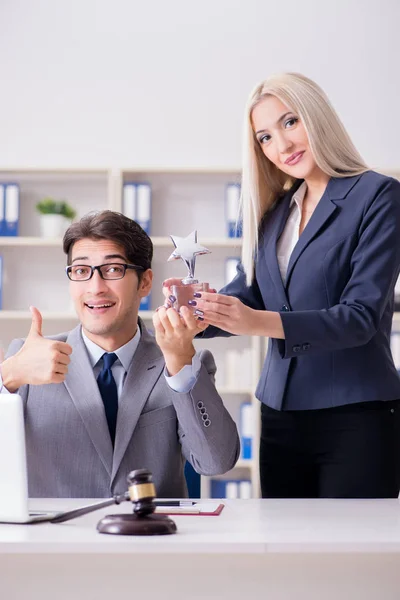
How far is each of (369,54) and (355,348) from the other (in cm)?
350

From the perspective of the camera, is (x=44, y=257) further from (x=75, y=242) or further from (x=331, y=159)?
(x=331, y=159)

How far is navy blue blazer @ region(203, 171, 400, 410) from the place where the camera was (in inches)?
71.6

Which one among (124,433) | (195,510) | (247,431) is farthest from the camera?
(247,431)

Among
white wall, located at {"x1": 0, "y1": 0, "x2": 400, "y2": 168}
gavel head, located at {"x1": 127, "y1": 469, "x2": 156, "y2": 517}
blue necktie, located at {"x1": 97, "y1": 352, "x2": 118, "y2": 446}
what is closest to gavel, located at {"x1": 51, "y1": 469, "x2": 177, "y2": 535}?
gavel head, located at {"x1": 127, "y1": 469, "x2": 156, "y2": 517}

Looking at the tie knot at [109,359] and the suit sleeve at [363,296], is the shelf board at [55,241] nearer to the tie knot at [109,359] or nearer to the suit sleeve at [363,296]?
the tie knot at [109,359]

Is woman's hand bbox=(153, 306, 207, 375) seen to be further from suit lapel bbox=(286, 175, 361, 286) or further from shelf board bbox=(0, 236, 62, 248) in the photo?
→ shelf board bbox=(0, 236, 62, 248)

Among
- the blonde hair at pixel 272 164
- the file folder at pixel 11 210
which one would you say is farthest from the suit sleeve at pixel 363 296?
the file folder at pixel 11 210

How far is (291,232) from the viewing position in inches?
82.4

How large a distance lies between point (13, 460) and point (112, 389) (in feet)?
2.12

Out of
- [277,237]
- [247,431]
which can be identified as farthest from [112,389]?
[247,431]

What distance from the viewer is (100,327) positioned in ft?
6.90

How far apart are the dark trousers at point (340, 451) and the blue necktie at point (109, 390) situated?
0.40 m

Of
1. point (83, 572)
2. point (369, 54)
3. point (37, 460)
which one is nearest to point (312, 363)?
point (37, 460)

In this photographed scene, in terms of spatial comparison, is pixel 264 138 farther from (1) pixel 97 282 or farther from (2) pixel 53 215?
(2) pixel 53 215
